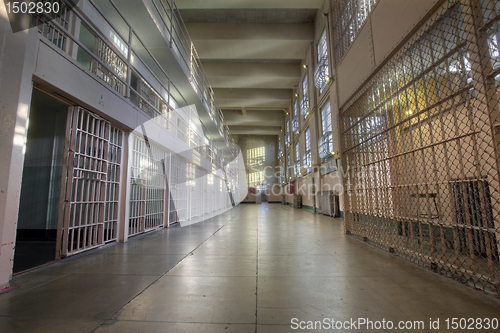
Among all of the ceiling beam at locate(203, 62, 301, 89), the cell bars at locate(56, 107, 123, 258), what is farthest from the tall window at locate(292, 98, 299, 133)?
the cell bars at locate(56, 107, 123, 258)

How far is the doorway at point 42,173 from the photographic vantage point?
5.73 metres

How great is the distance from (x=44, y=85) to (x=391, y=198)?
5.66 meters

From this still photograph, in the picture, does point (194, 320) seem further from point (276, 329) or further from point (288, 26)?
point (288, 26)

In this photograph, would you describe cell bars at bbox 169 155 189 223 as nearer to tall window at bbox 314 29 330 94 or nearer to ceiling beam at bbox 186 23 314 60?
tall window at bbox 314 29 330 94

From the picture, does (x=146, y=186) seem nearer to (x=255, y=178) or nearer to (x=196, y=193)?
(x=196, y=193)

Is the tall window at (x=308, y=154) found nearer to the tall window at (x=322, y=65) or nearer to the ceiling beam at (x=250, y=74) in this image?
the tall window at (x=322, y=65)

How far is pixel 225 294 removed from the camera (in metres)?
2.36

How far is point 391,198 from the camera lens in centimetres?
411

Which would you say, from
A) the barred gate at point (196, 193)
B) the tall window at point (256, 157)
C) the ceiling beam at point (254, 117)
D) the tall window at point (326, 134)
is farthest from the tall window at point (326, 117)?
the tall window at point (256, 157)

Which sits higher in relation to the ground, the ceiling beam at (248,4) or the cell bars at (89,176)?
the ceiling beam at (248,4)

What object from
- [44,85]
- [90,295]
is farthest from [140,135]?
[90,295]

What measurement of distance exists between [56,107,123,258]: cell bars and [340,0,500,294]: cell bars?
17.3ft

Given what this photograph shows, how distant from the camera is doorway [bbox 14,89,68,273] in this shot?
573 cm

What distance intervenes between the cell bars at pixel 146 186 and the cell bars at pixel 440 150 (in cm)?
546
